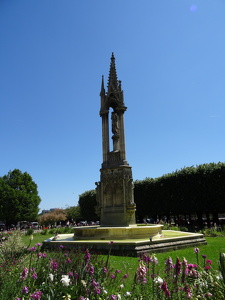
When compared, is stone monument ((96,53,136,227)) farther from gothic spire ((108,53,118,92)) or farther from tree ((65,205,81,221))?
tree ((65,205,81,221))

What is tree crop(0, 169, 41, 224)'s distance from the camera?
43938mm

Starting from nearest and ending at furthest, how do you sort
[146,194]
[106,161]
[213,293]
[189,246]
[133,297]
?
[213,293] → [133,297] → [189,246] → [106,161] → [146,194]

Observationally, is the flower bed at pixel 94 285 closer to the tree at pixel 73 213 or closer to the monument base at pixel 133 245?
the monument base at pixel 133 245

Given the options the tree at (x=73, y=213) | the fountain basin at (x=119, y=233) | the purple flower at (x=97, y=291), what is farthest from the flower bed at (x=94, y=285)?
the tree at (x=73, y=213)

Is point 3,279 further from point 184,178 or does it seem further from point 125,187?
point 184,178

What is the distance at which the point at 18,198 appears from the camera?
45000mm

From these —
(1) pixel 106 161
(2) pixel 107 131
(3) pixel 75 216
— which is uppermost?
(2) pixel 107 131

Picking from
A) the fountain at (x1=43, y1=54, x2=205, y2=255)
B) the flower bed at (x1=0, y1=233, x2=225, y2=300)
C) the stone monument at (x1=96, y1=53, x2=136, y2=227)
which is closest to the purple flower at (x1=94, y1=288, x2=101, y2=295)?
the flower bed at (x1=0, y1=233, x2=225, y2=300)

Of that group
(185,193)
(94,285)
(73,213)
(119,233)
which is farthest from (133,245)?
(73,213)

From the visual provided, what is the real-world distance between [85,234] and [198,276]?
9.30 metres

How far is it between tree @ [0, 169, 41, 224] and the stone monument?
34.3 metres

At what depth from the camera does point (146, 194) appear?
31.5 metres

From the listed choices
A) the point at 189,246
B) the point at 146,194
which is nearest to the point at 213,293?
the point at 189,246

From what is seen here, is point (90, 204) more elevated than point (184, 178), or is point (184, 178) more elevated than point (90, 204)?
point (184, 178)
